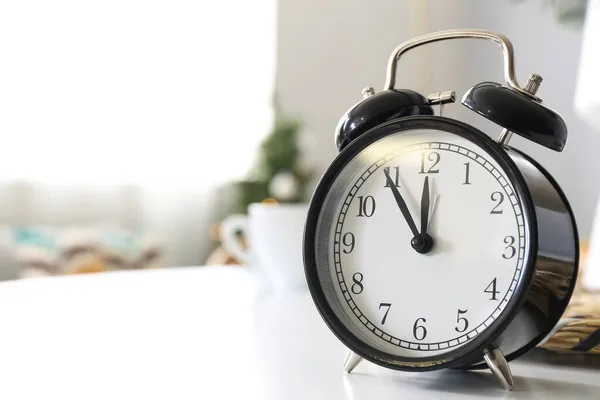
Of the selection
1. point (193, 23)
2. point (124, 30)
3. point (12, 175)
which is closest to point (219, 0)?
point (193, 23)

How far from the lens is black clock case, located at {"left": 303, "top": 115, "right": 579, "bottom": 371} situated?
40 cm

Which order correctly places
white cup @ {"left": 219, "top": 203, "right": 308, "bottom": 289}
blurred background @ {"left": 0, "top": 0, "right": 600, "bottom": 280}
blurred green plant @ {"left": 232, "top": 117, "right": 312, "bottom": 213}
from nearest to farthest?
white cup @ {"left": 219, "top": 203, "right": 308, "bottom": 289} → blurred background @ {"left": 0, "top": 0, "right": 600, "bottom": 280} → blurred green plant @ {"left": 232, "top": 117, "right": 312, "bottom": 213}

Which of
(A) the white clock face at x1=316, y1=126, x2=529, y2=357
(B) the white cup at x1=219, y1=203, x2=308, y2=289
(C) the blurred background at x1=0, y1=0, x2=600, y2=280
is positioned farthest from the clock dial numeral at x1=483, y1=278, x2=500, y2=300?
(C) the blurred background at x1=0, y1=0, x2=600, y2=280

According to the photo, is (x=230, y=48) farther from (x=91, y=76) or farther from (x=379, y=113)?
(x=379, y=113)

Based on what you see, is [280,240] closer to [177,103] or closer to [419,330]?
[419,330]

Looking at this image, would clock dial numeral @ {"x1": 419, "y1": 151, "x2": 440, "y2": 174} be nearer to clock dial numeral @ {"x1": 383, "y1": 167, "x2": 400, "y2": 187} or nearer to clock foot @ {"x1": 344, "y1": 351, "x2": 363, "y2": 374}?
clock dial numeral @ {"x1": 383, "y1": 167, "x2": 400, "y2": 187}

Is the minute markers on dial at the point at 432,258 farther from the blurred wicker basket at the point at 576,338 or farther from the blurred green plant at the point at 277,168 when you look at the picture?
the blurred green plant at the point at 277,168

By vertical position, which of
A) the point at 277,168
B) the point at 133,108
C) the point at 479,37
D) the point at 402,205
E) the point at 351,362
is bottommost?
the point at 277,168

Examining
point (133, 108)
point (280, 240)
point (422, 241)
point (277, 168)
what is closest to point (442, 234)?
point (422, 241)

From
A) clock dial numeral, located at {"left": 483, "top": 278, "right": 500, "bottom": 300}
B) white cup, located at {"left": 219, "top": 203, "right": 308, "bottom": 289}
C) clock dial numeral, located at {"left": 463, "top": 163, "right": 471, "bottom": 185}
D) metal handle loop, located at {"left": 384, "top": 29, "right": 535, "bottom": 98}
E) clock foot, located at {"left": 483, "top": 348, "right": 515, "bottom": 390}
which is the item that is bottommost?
white cup, located at {"left": 219, "top": 203, "right": 308, "bottom": 289}

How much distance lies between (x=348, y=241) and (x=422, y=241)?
0.06 metres

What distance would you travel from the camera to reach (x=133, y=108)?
2332mm

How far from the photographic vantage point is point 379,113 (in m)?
0.46

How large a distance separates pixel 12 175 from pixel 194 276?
138 centimetres
